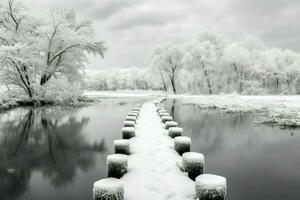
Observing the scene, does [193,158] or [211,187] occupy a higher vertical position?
[193,158]

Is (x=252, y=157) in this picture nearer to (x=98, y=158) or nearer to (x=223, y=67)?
(x=98, y=158)

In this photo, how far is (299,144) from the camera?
→ 13789mm

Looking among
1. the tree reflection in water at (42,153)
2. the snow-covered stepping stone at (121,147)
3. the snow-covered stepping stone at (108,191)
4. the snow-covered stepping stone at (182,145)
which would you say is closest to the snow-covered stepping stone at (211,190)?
the snow-covered stepping stone at (108,191)

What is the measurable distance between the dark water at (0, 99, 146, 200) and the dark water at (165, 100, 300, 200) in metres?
4.27

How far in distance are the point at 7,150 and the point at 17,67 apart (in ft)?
69.3

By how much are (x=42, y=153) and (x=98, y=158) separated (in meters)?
2.67

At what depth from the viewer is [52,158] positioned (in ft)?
37.6

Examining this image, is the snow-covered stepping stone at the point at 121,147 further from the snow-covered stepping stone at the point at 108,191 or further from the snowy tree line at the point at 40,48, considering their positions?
the snowy tree line at the point at 40,48

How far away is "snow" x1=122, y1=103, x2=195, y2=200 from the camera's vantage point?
6.91 meters

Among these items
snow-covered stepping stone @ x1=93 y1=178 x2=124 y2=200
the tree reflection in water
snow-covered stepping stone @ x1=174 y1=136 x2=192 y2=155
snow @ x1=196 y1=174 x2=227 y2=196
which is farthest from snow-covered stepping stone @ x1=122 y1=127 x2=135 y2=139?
snow @ x1=196 y1=174 x2=227 y2=196

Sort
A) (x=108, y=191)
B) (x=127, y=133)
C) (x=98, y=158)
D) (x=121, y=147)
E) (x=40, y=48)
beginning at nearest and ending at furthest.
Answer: (x=108, y=191), (x=121, y=147), (x=98, y=158), (x=127, y=133), (x=40, y=48)

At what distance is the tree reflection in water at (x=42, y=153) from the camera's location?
8891mm

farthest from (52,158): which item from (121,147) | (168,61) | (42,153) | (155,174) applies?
(168,61)

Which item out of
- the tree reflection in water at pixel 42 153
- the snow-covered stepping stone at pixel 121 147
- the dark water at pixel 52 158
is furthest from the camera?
the snow-covered stepping stone at pixel 121 147
